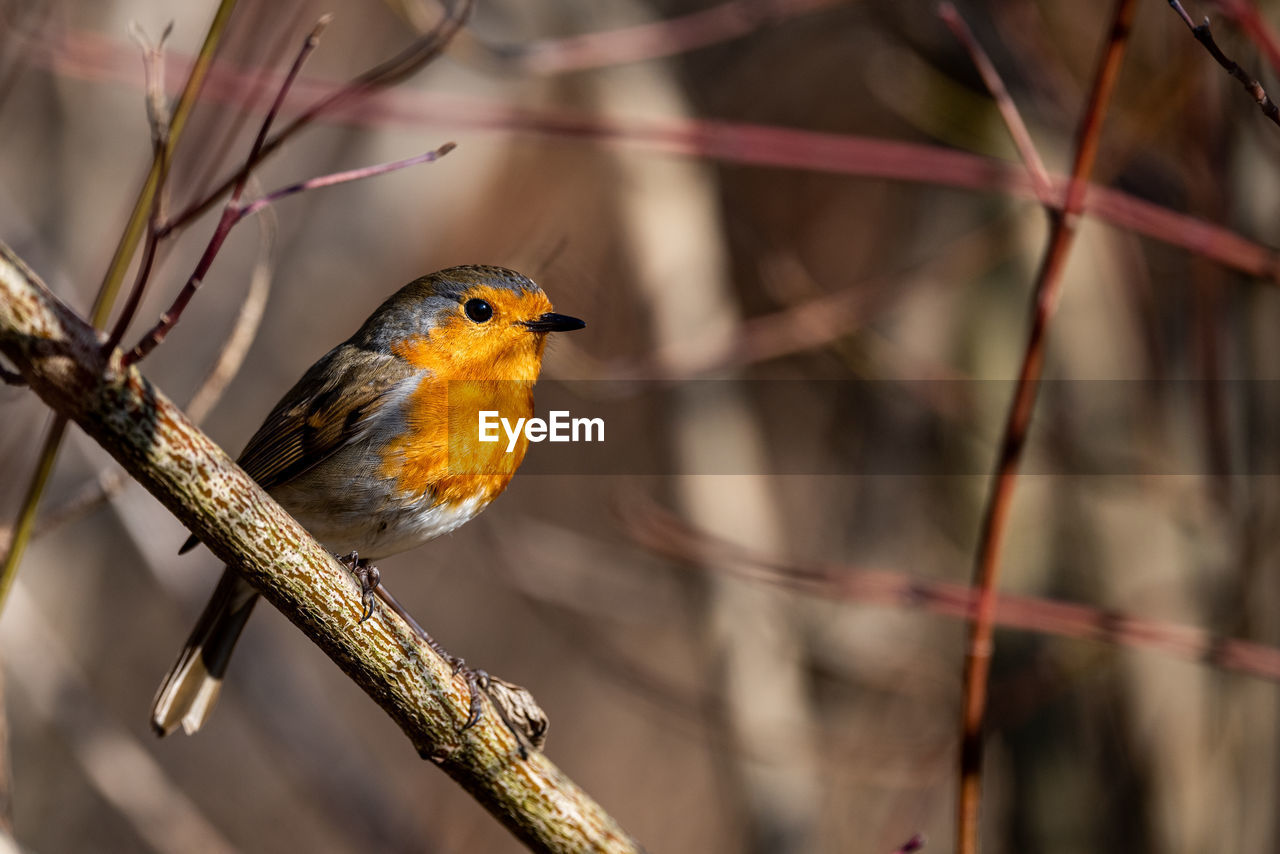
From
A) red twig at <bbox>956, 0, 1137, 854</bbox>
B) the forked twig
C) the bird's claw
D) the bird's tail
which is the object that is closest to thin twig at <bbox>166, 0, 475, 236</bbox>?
the forked twig

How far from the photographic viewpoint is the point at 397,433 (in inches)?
78.9

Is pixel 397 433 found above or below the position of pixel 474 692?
above

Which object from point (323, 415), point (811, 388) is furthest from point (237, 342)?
point (811, 388)

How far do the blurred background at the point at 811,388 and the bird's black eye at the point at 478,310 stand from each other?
1.24 feet

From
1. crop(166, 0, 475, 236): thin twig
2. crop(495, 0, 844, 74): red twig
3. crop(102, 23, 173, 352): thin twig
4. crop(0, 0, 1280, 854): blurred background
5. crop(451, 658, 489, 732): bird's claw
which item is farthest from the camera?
crop(495, 0, 844, 74): red twig

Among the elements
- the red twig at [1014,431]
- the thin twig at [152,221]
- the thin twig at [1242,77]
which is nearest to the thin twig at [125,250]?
the thin twig at [152,221]

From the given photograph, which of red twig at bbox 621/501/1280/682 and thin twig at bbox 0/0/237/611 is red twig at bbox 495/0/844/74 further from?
thin twig at bbox 0/0/237/611

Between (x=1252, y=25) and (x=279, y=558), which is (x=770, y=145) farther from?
(x=279, y=558)

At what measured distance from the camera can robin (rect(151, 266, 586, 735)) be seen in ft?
6.44

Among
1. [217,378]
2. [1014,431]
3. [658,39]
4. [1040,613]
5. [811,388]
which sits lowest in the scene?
[217,378]

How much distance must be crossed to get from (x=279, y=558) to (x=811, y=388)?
4.59 metres

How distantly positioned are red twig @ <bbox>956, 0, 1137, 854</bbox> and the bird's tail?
1211mm

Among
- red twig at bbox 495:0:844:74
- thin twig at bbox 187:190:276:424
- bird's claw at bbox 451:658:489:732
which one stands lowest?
bird's claw at bbox 451:658:489:732

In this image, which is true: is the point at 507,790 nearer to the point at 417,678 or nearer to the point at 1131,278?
the point at 417,678
